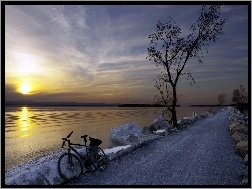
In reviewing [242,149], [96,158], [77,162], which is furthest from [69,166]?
[242,149]

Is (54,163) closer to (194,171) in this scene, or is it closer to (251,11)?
(194,171)

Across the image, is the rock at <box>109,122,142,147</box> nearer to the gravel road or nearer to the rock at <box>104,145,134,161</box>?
the gravel road

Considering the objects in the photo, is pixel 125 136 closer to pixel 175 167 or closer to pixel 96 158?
pixel 96 158

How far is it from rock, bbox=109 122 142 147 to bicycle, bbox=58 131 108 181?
4.01 m

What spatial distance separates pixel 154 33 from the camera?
24594mm

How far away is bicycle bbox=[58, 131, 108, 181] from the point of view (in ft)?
36.1

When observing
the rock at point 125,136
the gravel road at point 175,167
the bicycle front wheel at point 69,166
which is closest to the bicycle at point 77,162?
the bicycle front wheel at point 69,166

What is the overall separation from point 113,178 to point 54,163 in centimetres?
217

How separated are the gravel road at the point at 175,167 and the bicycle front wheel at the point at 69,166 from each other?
25 centimetres

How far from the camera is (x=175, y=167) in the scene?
40.3 feet

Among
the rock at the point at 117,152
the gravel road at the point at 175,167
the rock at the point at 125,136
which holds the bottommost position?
the gravel road at the point at 175,167

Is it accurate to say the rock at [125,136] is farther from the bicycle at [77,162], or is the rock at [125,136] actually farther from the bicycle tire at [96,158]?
the bicycle at [77,162]

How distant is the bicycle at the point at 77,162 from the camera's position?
1099cm

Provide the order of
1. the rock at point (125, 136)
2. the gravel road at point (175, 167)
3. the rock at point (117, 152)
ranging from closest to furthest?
the gravel road at point (175, 167), the rock at point (117, 152), the rock at point (125, 136)
